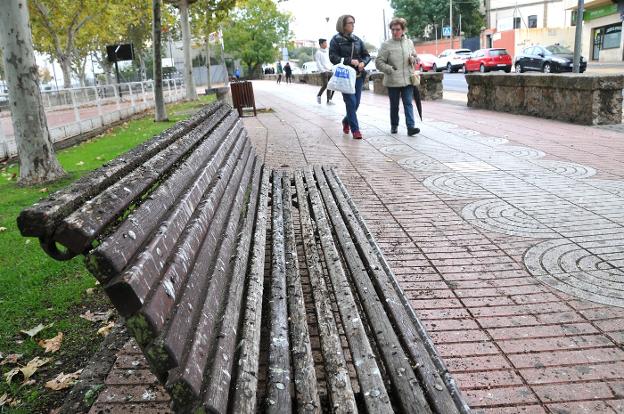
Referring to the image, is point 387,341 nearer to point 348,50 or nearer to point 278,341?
point 278,341

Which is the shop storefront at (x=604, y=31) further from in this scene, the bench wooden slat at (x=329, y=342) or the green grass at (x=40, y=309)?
the green grass at (x=40, y=309)

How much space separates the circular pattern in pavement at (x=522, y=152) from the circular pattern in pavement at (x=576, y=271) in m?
3.34

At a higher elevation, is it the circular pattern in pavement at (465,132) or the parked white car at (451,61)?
the parked white car at (451,61)

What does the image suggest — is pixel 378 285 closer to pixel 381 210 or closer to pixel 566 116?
pixel 381 210

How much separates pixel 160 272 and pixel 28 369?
1749 mm

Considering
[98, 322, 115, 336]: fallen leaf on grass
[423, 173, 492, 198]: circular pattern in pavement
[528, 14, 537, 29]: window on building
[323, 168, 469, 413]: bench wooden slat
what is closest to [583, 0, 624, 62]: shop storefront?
[528, 14, 537, 29]: window on building

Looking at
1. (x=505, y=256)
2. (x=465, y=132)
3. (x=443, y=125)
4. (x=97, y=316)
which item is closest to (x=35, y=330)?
(x=97, y=316)

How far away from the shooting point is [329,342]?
2045 mm

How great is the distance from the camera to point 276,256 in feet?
9.17

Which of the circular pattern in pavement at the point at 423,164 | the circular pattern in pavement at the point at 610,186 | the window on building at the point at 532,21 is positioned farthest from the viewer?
the window on building at the point at 532,21

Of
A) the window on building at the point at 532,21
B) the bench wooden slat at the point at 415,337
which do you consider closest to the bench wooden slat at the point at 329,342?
the bench wooden slat at the point at 415,337

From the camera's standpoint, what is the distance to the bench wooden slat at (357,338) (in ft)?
5.62

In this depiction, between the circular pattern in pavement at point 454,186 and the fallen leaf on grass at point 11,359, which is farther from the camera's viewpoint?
the circular pattern in pavement at point 454,186

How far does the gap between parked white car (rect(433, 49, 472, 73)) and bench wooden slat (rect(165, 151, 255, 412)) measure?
40559 mm
